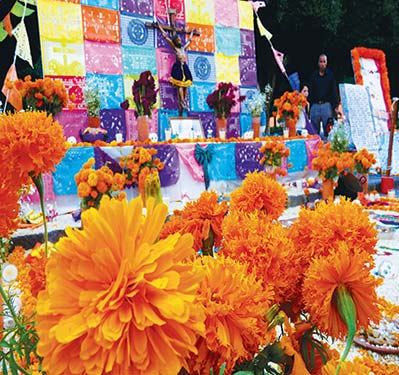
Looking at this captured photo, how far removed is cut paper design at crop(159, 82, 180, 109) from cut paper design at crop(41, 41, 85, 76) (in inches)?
54.6

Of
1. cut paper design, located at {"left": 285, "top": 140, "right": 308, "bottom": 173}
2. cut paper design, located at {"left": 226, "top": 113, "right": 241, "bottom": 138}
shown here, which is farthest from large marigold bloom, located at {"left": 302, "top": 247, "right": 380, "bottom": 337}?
cut paper design, located at {"left": 226, "top": 113, "right": 241, "bottom": 138}

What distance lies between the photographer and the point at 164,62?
736 centimetres

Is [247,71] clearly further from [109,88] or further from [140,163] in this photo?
[140,163]

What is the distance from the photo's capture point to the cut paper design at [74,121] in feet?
20.2

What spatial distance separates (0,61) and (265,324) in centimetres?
952

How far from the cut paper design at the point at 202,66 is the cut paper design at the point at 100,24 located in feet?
4.78

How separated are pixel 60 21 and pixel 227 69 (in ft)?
10.5

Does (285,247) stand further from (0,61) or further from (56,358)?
(0,61)

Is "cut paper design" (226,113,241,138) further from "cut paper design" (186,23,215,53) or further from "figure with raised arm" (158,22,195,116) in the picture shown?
"cut paper design" (186,23,215,53)

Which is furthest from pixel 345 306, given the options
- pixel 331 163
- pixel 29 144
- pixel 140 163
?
pixel 331 163

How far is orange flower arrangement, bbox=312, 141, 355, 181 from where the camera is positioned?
4199 mm

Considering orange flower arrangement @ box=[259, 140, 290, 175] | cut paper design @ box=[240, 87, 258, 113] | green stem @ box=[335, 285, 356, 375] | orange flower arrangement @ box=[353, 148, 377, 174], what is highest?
cut paper design @ box=[240, 87, 258, 113]

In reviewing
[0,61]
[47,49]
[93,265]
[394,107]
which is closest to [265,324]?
[93,265]

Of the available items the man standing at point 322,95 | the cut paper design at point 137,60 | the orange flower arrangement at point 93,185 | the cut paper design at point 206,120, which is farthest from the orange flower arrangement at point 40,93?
the man standing at point 322,95
